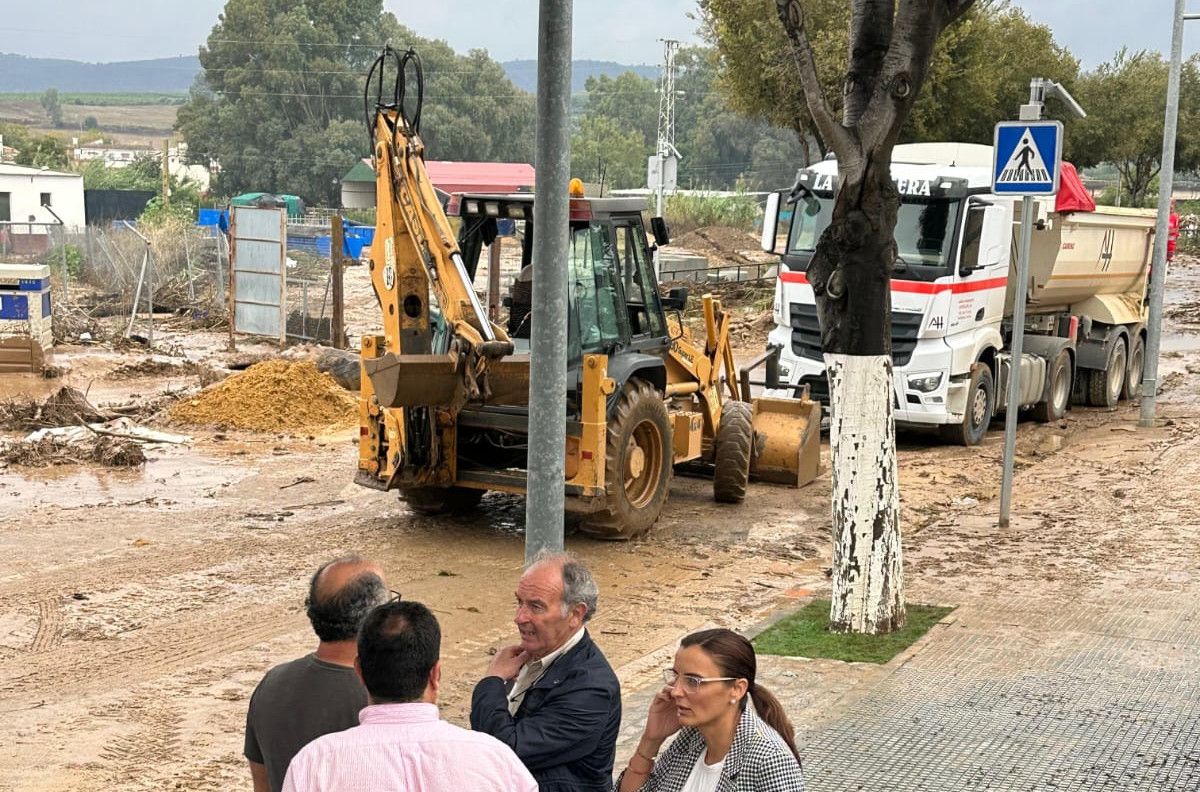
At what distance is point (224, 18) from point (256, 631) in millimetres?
89731

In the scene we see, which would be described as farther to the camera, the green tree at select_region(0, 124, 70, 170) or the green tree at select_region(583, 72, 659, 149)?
the green tree at select_region(583, 72, 659, 149)

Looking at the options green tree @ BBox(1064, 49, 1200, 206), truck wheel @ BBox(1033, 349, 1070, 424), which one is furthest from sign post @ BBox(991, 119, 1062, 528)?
green tree @ BBox(1064, 49, 1200, 206)

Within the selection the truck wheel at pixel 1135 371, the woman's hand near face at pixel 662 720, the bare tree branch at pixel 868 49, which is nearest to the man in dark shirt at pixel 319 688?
the woman's hand near face at pixel 662 720

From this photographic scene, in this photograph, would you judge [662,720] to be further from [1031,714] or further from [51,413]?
[51,413]

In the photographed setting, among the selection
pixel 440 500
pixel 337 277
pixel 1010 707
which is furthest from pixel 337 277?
pixel 1010 707

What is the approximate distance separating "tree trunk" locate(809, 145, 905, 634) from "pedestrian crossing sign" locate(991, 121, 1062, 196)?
2.94 meters

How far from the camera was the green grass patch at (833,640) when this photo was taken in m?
8.64

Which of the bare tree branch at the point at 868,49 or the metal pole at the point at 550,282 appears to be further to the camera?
the bare tree branch at the point at 868,49

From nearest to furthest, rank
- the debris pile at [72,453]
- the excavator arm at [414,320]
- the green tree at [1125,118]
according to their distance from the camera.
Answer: the excavator arm at [414,320], the debris pile at [72,453], the green tree at [1125,118]

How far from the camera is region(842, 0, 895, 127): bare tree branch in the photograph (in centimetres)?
878

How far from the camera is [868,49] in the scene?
28.9 ft

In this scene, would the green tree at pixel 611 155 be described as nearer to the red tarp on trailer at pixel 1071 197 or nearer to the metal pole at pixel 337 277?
the metal pole at pixel 337 277

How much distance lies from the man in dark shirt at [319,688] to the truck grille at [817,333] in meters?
13.0

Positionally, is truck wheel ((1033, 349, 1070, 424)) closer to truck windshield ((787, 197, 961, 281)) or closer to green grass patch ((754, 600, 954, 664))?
truck windshield ((787, 197, 961, 281))
